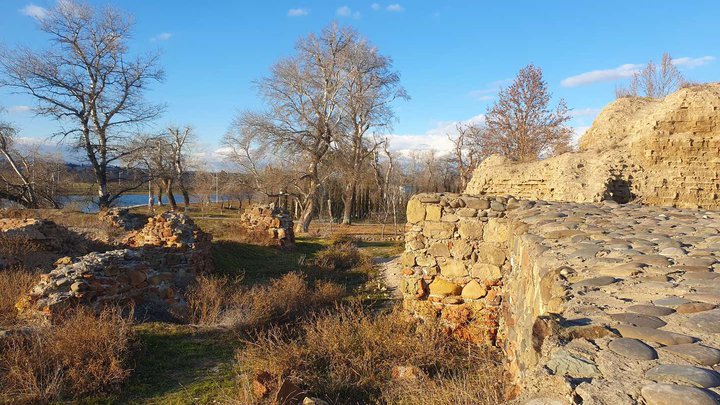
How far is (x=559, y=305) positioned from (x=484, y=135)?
27222mm

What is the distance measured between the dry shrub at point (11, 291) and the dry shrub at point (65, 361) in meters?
1.49

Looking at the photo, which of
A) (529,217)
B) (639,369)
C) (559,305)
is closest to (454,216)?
(529,217)

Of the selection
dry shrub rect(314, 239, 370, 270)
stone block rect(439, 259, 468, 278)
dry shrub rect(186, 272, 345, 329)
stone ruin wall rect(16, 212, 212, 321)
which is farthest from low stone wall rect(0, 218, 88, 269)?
stone block rect(439, 259, 468, 278)

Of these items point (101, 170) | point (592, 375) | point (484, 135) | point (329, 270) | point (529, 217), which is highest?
point (484, 135)

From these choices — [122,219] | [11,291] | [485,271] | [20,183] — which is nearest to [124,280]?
[11,291]

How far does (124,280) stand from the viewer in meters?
7.52

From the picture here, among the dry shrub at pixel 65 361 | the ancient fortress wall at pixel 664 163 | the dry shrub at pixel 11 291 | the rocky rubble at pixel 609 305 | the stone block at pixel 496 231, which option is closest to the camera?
the rocky rubble at pixel 609 305

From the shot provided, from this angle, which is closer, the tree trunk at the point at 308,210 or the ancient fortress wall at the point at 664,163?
the ancient fortress wall at the point at 664,163

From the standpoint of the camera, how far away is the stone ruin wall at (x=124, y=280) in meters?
6.36

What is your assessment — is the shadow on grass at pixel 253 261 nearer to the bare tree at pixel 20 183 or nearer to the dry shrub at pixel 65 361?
the dry shrub at pixel 65 361

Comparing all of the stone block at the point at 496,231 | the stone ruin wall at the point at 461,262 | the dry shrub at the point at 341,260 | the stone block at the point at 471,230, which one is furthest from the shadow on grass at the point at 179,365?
the dry shrub at the point at 341,260

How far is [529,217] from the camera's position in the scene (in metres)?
4.88

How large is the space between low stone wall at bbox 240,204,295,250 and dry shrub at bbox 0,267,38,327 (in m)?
9.97

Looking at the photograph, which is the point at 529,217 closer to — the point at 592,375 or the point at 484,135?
the point at 592,375
